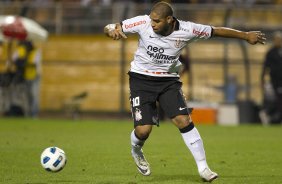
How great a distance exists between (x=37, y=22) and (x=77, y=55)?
1711mm

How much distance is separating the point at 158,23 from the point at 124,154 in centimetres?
450

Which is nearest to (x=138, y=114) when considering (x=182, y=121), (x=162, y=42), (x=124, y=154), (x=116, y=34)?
(x=182, y=121)

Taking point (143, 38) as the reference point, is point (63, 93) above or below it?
below

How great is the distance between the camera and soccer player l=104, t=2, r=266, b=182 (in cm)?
1095

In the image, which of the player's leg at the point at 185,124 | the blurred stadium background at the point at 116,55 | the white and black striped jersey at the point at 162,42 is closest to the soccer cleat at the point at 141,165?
the player's leg at the point at 185,124

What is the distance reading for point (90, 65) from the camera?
2925cm

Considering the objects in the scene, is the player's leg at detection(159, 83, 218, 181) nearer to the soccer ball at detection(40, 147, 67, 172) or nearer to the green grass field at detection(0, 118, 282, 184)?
the green grass field at detection(0, 118, 282, 184)

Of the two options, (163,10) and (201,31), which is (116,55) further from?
(163,10)

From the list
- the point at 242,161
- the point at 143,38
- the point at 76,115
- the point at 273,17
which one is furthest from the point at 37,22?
the point at 143,38

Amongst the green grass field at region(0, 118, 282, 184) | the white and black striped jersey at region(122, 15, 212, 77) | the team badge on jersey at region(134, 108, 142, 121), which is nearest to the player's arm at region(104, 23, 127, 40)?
the white and black striped jersey at region(122, 15, 212, 77)

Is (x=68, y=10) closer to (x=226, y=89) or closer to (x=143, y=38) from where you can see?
(x=226, y=89)

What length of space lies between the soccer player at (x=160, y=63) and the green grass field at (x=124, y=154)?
0.80m

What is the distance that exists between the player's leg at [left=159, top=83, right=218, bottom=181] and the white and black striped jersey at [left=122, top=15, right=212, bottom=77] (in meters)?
0.29

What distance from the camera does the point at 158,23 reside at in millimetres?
10844
